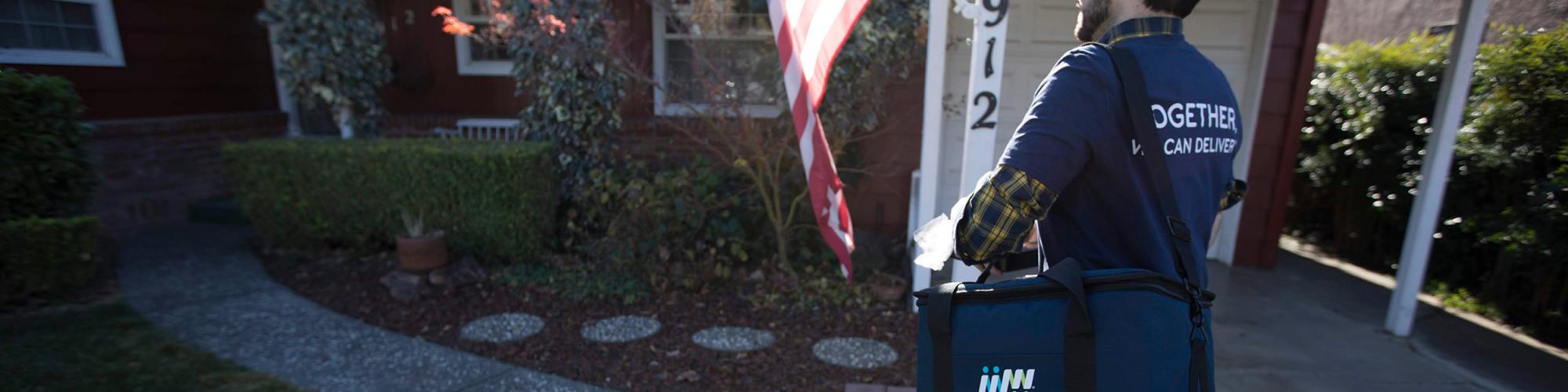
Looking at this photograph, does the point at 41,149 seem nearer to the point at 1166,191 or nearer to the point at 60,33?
the point at 60,33

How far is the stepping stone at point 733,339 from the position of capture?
11.9ft

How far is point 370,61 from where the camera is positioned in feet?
18.8

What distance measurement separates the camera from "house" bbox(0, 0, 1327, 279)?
4.55 metres

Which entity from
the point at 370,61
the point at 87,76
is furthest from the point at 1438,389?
the point at 87,76

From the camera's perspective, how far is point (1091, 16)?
1.48m

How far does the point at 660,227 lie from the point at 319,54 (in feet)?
10.4

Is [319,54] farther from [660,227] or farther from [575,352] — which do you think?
[575,352]

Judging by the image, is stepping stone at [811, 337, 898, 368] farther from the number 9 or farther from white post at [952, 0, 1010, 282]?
the number 9

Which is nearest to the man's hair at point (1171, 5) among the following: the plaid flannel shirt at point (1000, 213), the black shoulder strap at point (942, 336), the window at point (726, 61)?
the plaid flannel shirt at point (1000, 213)

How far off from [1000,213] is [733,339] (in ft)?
8.56

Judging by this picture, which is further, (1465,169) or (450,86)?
(450,86)

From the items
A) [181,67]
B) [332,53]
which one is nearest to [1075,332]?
[332,53]

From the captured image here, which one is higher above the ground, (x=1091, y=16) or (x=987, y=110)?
(x=1091, y=16)

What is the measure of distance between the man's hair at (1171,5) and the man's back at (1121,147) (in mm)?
20
